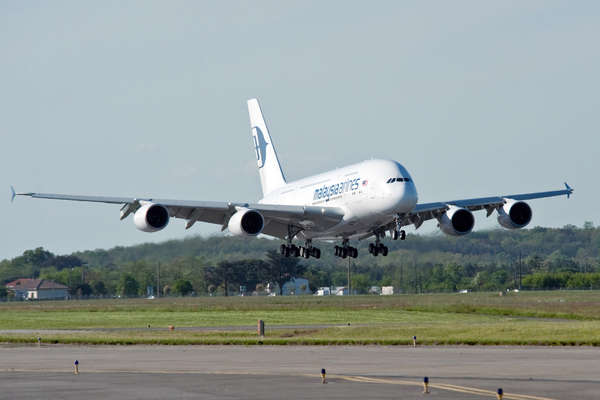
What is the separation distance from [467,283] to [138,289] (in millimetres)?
41539

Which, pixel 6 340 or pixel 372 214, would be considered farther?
pixel 372 214

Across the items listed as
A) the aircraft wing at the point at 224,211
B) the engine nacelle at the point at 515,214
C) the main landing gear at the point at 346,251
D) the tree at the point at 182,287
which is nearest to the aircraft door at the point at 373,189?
the aircraft wing at the point at 224,211

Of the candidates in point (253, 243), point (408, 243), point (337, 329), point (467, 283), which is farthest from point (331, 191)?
point (467, 283)

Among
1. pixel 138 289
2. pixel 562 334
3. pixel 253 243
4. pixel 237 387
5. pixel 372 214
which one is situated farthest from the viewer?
pixel 138 289

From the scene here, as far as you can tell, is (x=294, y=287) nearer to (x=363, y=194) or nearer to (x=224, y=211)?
(x=224, y=211)

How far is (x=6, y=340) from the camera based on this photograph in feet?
139

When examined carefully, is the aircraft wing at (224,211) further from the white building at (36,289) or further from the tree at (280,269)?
the white building at (36,289)

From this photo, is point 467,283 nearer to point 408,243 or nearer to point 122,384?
point 408,243

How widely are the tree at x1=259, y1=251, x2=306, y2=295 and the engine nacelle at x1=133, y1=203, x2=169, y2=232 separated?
6419 cm

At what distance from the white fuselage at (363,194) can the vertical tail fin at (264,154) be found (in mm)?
12474

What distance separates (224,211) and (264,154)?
18.2 meters

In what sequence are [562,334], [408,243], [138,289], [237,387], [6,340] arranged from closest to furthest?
1. [237,387]
2. [562,334]
3. [6,340]
4. [408,243]
5. [138,289]

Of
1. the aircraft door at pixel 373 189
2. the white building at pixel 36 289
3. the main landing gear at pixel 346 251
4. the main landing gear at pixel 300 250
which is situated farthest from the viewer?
the white building at pixel 36 289

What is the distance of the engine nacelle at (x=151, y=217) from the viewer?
46.4 metres
